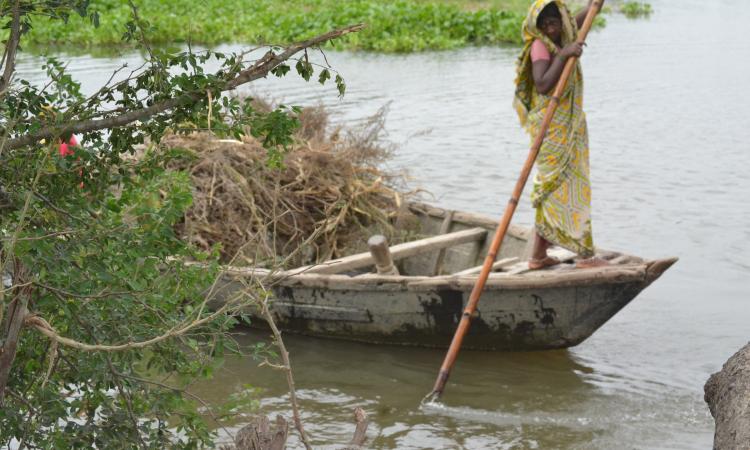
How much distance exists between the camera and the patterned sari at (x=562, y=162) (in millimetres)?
5969

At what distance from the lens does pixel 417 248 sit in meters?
6.80

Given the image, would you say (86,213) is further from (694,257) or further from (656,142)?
(656,142)

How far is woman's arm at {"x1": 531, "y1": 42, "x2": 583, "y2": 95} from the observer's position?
5715 mm

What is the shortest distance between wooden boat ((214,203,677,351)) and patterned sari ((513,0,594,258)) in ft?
0.77

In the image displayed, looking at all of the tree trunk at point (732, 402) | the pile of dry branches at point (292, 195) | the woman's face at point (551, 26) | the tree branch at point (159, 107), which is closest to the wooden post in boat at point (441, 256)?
the pile of dry branches at point (292, 195)

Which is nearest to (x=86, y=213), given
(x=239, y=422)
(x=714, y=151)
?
(x=239, y=422)

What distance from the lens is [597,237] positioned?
9305 mm

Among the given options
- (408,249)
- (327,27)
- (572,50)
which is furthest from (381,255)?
(327,27)

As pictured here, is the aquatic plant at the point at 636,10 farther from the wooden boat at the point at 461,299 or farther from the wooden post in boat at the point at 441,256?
the wooden boat at the point at 461,299

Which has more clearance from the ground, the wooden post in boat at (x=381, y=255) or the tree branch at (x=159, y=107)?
the tree branch at (x=159, y=107)

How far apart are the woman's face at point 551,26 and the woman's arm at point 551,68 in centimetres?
14

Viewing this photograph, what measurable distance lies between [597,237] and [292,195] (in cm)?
318

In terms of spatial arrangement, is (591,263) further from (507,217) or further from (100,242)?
(100,242)

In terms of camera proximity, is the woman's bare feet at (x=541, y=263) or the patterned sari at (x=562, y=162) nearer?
the patterned sari at (x=562, y=162)
